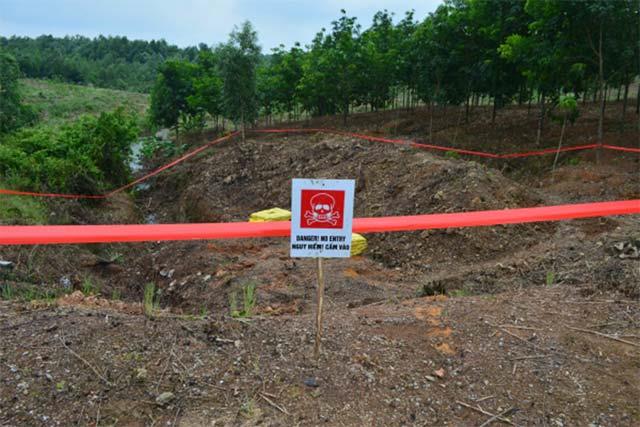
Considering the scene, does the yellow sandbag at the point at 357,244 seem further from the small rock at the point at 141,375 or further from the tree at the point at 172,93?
the tree at the point at 172,93

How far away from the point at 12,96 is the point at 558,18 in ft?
71.6

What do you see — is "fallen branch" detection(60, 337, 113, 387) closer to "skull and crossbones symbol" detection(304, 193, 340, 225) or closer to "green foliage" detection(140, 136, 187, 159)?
"skull and crossbones symbol" detection(304, 193, 340, 225)

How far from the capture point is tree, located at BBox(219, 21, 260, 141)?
17.8 m

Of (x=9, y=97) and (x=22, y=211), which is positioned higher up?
(x=9, y=97)

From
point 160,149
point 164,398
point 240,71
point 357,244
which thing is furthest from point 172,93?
point 164,398

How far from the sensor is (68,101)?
164 feet

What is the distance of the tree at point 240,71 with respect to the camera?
17.8m

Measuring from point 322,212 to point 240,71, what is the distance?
16.4 m

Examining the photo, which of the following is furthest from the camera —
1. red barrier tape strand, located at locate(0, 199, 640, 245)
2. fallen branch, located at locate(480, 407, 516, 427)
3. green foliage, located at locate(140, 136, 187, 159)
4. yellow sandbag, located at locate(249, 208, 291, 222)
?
green foliage, located at locate(140, 136, 187, 159)

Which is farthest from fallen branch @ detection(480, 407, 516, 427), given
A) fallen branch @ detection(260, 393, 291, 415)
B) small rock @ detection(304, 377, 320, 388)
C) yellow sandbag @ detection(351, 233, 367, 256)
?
yellow sandbag @ detection(351, 233, 367, 256)

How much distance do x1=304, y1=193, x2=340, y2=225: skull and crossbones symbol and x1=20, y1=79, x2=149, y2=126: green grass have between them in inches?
Answer: 1638

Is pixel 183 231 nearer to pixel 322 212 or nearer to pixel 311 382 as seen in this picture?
pixel 322 212

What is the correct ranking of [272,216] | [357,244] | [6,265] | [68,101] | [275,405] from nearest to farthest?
[275,405], [6,265], [357,244], [272,216], [68,101]

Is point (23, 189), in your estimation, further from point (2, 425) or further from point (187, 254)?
point (2, 425)
